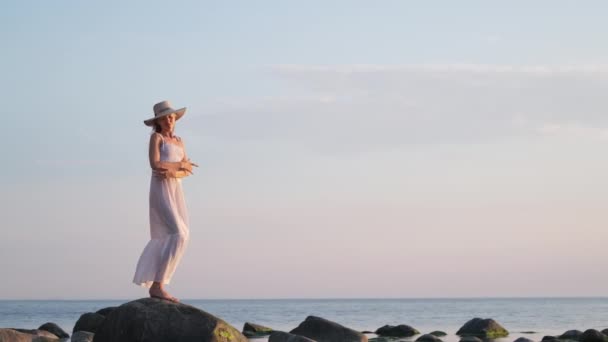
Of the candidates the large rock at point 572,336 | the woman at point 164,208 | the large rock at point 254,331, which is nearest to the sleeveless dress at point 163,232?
the woman at point 164,208

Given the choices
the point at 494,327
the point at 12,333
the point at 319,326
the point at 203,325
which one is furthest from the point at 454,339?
the point at 203,325

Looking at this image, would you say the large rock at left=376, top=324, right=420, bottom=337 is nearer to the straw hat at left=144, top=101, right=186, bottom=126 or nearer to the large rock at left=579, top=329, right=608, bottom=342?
the large rock at left=579, top=329, right=608, bottom=342

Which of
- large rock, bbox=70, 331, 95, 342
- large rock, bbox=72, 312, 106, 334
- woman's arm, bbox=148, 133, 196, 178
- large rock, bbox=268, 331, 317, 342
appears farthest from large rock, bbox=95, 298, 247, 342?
large rock, bbox=72, 312, 106, 334

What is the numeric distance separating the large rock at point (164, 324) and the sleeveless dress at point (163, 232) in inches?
16.2

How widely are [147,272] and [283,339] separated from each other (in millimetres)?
8869

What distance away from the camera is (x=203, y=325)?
50.4 ft

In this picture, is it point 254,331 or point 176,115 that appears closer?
point 176,115

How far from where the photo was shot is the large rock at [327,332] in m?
25.9

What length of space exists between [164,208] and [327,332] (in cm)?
1221

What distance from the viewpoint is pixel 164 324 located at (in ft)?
50.0

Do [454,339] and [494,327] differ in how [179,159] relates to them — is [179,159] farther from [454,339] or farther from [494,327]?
[494,327]

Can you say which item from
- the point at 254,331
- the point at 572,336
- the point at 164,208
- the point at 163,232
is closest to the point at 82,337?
the point at 254,331

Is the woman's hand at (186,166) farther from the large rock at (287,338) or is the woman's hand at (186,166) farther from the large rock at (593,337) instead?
the large rock at (593,337)

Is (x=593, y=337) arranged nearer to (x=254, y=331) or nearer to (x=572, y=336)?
(x=572, y=336)
